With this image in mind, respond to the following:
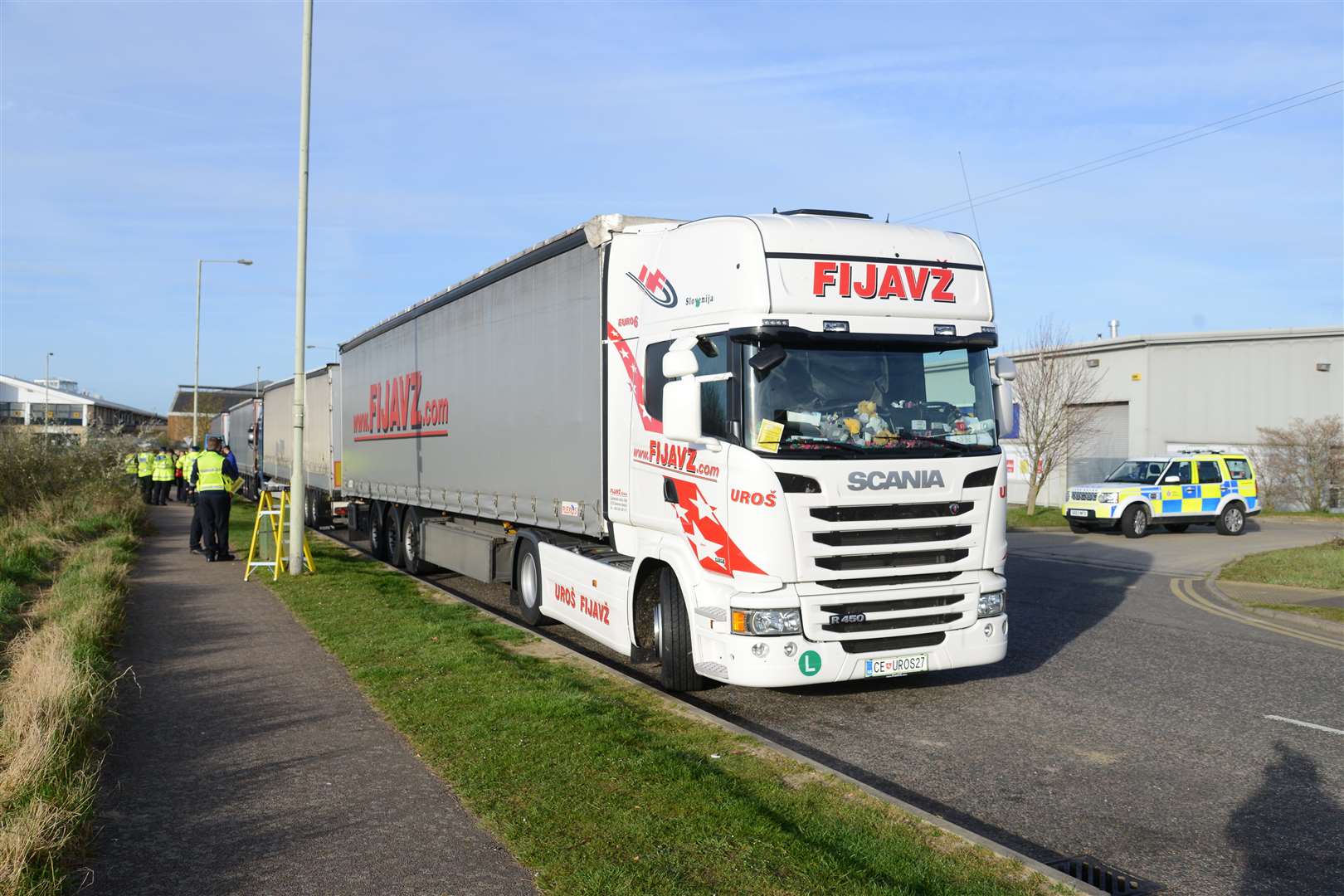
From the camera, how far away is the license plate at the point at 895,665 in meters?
7.22

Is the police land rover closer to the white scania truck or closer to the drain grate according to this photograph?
the white scania truck

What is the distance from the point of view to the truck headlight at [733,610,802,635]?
275 inches

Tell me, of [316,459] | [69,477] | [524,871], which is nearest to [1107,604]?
[524,871]

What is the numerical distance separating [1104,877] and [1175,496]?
70.6 feet

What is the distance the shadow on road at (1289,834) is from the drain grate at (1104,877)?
15.9 inches

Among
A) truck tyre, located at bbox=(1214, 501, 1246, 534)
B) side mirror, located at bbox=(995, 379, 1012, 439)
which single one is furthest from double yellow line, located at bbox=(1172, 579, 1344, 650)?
truck tyre, located at bbox=(1214, 501, 1246, 534)

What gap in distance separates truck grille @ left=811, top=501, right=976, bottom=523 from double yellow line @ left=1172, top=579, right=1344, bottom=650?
548 cm

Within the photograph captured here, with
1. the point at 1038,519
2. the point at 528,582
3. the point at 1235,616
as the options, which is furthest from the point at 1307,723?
the point at 1038,519

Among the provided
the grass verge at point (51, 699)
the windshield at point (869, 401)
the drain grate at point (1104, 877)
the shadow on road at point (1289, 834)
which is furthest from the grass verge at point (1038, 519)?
the drain grate at point (1104, 877)

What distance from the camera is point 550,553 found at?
10406 millimetres

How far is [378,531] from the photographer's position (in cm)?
1827

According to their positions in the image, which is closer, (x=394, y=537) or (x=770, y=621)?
(x=770, y=621)

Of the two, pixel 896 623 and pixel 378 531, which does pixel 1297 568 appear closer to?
pixel 896 623

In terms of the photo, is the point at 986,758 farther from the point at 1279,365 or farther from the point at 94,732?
the point at 1279,365
